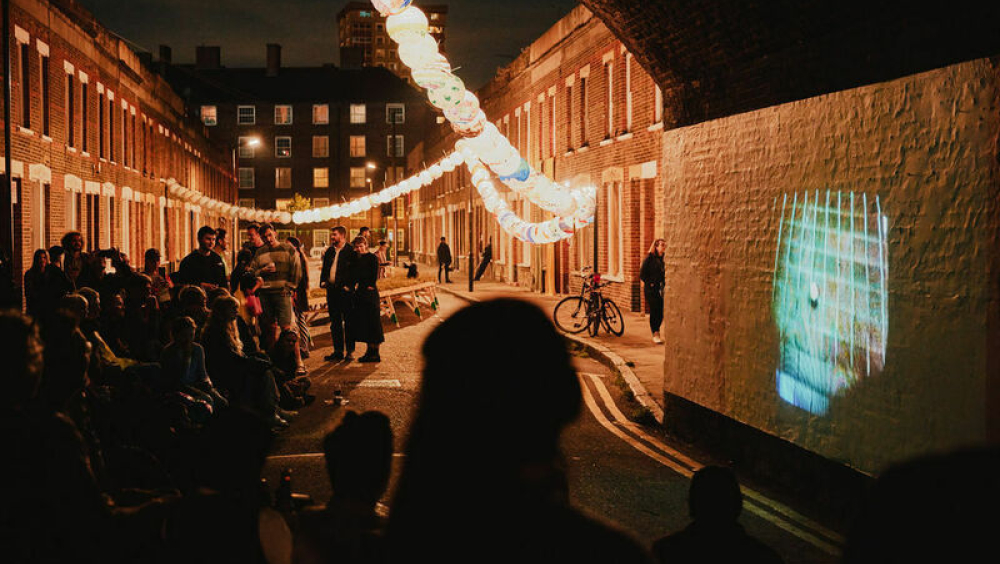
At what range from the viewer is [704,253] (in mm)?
8742

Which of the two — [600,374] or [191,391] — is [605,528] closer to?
[191,391]

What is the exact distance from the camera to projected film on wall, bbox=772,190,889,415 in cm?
647

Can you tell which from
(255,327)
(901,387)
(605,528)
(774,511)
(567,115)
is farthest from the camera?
(567,115)

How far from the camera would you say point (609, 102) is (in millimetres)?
26891

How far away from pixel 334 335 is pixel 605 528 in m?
13.1

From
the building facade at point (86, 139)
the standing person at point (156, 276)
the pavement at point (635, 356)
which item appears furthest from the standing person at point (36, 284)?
the building facade at point (86, 139)

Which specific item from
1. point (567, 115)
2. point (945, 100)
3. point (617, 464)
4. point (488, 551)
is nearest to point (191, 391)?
point (617, 464)

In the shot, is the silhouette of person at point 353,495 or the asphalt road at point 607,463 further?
the asphalt road at point 607,463

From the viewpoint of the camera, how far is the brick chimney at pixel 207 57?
9944cm

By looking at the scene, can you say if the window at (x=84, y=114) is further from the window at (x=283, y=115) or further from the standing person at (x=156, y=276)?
the window at (x=283, y=115)

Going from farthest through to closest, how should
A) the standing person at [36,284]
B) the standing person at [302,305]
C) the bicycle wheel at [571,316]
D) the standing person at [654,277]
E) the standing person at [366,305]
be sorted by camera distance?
the bicycle wheel at [571,316] < the standing person at [654,277] < the standing person at [366,305] < the standing person at [302,305] < the standing person at [36,284]

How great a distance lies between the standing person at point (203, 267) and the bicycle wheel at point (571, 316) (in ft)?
22.4

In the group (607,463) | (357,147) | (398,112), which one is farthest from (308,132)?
(607,463)

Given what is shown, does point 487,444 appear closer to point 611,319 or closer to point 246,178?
point 611,319
